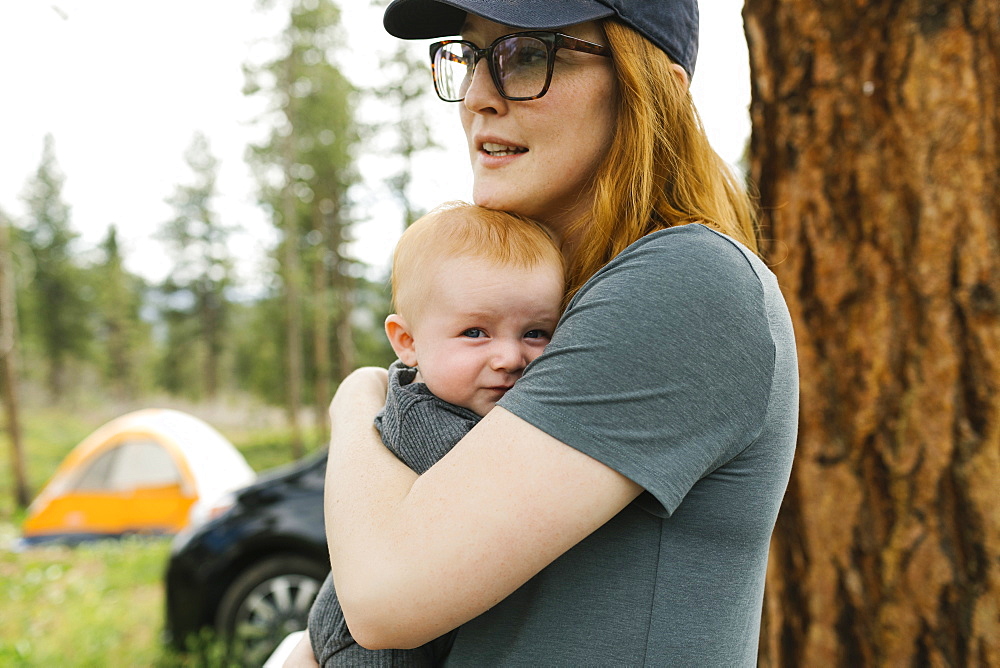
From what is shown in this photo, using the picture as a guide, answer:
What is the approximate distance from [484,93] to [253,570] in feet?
14.3

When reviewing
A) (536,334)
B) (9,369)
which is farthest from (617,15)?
(9,369)

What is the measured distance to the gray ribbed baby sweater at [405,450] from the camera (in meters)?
1.25

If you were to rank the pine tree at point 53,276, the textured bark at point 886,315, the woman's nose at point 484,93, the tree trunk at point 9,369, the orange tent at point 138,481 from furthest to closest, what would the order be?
the pine tree at point 53,276 → the tree trunk at point 9,369 → the orange tent at point 138,481 → the textured bark at point 886,315 → the woman's nose at point 484,93

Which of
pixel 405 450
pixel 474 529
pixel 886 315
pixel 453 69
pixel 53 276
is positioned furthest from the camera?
pixel 53 276

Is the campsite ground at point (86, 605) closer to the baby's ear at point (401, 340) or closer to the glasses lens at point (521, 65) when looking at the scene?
the baby's ear at point (401, 340)

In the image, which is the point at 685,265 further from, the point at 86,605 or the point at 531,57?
the point at 86,605

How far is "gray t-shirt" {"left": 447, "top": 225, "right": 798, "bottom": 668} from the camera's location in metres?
0.99

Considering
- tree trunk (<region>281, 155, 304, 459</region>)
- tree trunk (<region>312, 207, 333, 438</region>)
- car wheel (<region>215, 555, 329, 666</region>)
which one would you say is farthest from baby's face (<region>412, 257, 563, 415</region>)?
tree trunk (<region>312, 207, 333, 438</region>)

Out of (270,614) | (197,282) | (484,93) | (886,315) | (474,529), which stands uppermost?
(484,93)

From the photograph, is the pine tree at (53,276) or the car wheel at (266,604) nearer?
the car wheel at (266,604)

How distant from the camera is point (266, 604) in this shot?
5.02 meters

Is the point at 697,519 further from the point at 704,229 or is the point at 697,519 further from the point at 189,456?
the point at 189,456

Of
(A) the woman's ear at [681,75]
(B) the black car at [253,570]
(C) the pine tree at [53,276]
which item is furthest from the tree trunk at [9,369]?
(C) the pine tree at [53,276]

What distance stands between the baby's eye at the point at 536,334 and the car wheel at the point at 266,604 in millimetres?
3982
